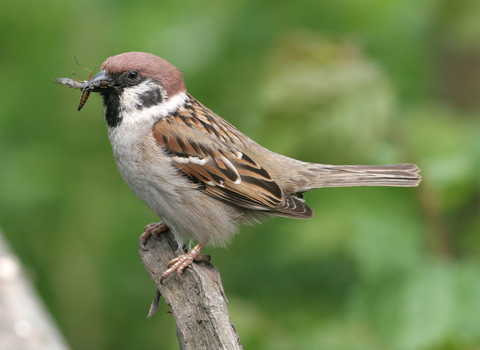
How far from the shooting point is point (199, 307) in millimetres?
2320

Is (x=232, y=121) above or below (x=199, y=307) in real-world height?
above

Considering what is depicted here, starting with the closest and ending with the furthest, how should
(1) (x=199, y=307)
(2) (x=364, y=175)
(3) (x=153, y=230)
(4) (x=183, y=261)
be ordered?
(1) (x=199, y=307) < (4) (x=183, y=261) < (3) (x=153, y=230) < (2) (x=364, y=175)

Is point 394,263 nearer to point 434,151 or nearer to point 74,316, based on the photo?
point 434,151

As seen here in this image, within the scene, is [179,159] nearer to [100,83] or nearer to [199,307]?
[100,83]

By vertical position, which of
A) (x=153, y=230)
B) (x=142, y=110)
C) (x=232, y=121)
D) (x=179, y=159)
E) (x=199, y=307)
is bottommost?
(x=199, y=307)

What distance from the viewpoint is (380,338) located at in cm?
324

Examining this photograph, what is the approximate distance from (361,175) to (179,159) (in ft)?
3.82

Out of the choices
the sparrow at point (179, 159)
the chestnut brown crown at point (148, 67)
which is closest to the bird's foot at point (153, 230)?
the sparrow at point (179, 159)

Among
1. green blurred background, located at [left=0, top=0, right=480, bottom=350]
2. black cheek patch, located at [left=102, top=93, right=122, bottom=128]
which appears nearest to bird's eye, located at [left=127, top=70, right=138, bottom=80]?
black cheek patch, located at [left=102, top=93, right=122, bottom=128]

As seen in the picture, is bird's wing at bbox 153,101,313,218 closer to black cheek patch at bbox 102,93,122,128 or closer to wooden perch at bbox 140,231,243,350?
black cheek patch at bbox 102,93,122,128

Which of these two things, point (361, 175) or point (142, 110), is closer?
point (142, 110)

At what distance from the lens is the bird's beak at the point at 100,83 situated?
3016 mm

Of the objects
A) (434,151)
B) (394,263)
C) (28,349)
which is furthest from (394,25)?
(28,349)

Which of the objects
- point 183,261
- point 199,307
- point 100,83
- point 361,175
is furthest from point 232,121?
point 199,307
